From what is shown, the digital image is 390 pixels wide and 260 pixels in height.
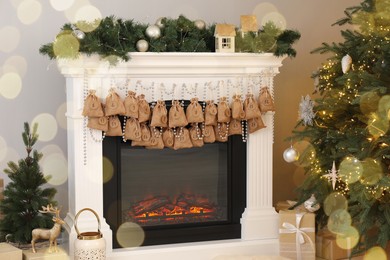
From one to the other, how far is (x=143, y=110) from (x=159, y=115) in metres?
0.10

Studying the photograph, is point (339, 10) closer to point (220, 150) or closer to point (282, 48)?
point (282, 48)

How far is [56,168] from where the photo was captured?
4457 mm

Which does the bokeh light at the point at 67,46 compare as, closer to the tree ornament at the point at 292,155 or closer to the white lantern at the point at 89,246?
the white lantern at the point at 89,246

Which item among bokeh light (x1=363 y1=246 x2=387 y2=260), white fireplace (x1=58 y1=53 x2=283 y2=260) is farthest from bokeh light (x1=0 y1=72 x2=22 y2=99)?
bokeh light (x1=363 y1=246 x2=387 y2=260)

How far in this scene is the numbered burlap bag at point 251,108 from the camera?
417 centimetres

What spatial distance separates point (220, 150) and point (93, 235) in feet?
3.34

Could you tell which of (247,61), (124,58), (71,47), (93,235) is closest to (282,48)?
(247,61)

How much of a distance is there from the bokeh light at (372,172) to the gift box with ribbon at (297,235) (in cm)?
61

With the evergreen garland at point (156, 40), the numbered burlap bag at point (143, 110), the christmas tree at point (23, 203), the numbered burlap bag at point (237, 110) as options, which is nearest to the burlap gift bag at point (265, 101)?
the numbered burlap bag at point (237, 110)

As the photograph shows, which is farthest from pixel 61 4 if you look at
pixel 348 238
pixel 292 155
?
pixel 348 238

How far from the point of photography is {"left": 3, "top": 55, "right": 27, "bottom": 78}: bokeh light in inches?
170

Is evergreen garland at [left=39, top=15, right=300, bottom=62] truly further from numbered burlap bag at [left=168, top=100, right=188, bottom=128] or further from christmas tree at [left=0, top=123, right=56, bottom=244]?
A: christmas tree at [left=0, top=123, right=56, bottom=244]

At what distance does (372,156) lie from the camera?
371 cm

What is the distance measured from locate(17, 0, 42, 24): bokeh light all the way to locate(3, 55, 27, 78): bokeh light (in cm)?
25
